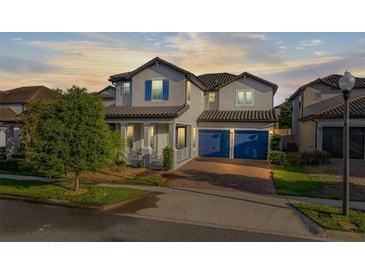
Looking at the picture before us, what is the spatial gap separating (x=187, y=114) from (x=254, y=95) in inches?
290

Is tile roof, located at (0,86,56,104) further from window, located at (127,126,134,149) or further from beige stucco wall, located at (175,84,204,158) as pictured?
beige stucco wall, located at (175,84,204,158)

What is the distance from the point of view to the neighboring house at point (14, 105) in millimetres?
23281

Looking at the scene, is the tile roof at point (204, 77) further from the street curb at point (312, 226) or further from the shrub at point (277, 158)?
the street curb at point (312, 226)

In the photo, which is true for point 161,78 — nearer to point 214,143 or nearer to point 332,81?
point 214,143

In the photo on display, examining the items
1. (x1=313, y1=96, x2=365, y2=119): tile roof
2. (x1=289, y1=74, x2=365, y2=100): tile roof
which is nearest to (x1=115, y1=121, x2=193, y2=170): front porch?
(x1=313, y1=96, x2=365, y2=119): tile roof

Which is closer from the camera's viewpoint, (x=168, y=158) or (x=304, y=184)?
(x=304, y=184)

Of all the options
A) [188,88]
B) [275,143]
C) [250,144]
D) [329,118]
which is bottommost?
[250,144]

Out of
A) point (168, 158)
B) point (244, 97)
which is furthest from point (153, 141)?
point (244, 97)

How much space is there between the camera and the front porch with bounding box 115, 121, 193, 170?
673 inches

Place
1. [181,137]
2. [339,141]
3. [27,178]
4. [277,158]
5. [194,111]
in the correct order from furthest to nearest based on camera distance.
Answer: [194,111]
[339,141]
[181,137]
[277,158]
[27,178]

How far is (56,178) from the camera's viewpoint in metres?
13.4

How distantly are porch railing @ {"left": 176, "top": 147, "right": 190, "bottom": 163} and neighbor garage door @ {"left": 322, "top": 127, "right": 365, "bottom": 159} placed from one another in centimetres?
1158

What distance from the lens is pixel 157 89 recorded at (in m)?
19.2

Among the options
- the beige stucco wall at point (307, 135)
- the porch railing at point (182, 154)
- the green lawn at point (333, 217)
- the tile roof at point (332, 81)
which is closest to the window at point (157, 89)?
the porch railing at point (182, 154)
